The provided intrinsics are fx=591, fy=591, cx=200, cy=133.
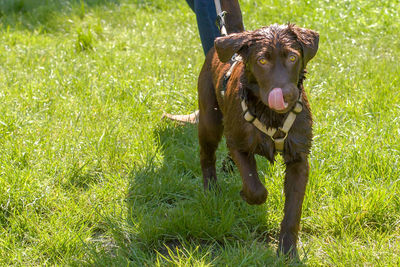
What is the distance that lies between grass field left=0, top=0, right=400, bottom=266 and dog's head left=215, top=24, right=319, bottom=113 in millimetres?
839

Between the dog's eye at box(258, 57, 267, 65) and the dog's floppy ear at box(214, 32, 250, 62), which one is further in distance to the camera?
the dog's floppy ear at box(214, 32, 250, 62)

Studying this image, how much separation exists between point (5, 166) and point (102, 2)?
4507 millimetres

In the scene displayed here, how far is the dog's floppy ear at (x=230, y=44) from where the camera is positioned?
3.11 metres

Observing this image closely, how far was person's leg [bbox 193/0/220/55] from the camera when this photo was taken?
4.29m

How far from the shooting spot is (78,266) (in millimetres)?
3176

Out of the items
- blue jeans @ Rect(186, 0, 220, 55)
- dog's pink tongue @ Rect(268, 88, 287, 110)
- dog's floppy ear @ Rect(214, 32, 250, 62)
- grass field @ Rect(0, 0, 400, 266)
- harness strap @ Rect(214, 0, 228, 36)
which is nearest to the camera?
dog's pink tongue @ Rect(268, 88, 287, 110)

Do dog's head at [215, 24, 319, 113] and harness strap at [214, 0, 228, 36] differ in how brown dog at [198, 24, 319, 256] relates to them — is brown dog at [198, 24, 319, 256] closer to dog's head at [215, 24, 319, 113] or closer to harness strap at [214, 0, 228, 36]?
dog's head at [215, 24, 319, 113]

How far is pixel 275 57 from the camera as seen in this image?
2957mm

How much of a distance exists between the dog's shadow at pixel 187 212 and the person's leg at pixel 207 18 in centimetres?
98

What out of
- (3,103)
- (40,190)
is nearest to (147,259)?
(40,190)

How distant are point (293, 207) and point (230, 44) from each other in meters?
0.93

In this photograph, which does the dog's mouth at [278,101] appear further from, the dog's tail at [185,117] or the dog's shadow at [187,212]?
the dog's tail at [185,117]

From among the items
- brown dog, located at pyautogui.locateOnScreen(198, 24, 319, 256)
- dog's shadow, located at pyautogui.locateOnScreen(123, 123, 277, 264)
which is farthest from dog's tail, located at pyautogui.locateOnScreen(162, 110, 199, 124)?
brown dog, located at pyautogui.locateOnScreen(198, 24, 319, 256)

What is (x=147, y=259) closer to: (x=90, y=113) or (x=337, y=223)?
(x=337, y=223)
